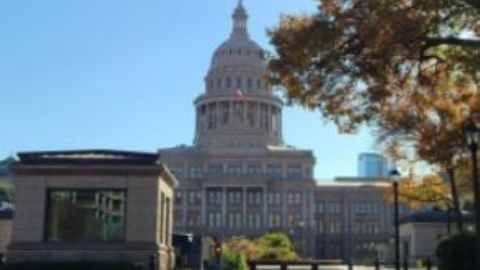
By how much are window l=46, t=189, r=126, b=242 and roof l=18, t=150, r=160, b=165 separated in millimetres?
1302

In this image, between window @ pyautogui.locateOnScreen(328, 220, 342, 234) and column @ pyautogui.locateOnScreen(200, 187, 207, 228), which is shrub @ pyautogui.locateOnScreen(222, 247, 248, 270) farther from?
window @ pyautogui.locateOnScreen(328, 220, 342, 234)

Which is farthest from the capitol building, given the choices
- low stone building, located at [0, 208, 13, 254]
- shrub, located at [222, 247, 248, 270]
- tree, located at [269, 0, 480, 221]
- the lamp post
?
tree, located at [269, 0, 480, 221]

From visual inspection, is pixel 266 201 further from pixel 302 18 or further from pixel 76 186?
pixel 302 18

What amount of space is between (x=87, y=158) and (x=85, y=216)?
2.60 m

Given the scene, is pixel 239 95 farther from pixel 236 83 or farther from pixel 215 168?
pixel 215 168

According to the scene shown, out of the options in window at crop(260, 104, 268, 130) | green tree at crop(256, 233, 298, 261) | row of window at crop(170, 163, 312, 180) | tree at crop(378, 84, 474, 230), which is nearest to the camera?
tree at crop(378, 84, 474, 230)

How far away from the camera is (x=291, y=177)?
17612 centimetres

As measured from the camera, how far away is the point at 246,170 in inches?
6954

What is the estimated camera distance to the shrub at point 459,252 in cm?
3022

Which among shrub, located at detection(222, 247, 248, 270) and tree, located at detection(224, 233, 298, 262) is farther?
tree, located at detection(224, 233, 298, 262)

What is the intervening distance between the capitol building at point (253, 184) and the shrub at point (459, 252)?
13067cm

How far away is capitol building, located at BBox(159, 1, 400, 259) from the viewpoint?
564 ft

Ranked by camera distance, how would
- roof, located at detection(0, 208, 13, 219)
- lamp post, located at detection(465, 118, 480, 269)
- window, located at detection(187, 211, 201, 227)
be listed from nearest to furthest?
1. lamp post, located at detection(465, 118, 480, 269)
2. roof, located at detection(0, 208, 13, 219)
3. window, located at detection(187, 211, 201, 227)

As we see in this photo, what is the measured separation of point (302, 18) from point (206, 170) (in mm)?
151585
